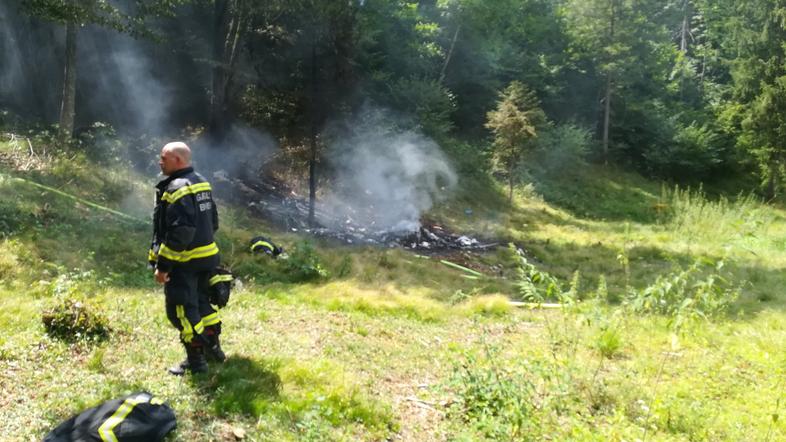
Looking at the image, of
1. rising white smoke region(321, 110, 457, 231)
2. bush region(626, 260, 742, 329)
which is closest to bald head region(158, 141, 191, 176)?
bush region(626, 260, 742, 329)

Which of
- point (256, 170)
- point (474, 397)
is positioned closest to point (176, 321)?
point (474, 397)

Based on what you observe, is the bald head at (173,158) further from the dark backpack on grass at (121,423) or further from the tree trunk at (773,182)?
the tree trunk at (773,182)

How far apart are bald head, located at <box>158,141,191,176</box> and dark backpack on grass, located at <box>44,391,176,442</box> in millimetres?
1655

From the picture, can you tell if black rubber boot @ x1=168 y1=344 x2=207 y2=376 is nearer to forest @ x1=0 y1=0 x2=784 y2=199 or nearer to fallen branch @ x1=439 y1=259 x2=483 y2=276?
fallen branch @ x1=439 y1=259 x2=483 y2=276

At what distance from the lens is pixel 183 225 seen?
373 cm

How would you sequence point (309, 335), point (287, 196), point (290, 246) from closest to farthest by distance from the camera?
point (309, 335), point (290, 246), point (287, 196)

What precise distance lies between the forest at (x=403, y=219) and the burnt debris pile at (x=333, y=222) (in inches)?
4.5

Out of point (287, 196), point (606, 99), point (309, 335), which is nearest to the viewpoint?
point (309, 335)

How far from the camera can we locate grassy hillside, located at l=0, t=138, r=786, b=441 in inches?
145

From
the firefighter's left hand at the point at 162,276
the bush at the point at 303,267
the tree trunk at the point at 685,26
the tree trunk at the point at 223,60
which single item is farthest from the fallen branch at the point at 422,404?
the tree trunk at the point at 685,26

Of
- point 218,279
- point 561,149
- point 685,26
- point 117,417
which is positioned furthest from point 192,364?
point 685,26

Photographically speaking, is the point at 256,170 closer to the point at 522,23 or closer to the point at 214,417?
the point at 214,417

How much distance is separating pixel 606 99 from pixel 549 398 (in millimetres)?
27696

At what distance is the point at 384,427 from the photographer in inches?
146
